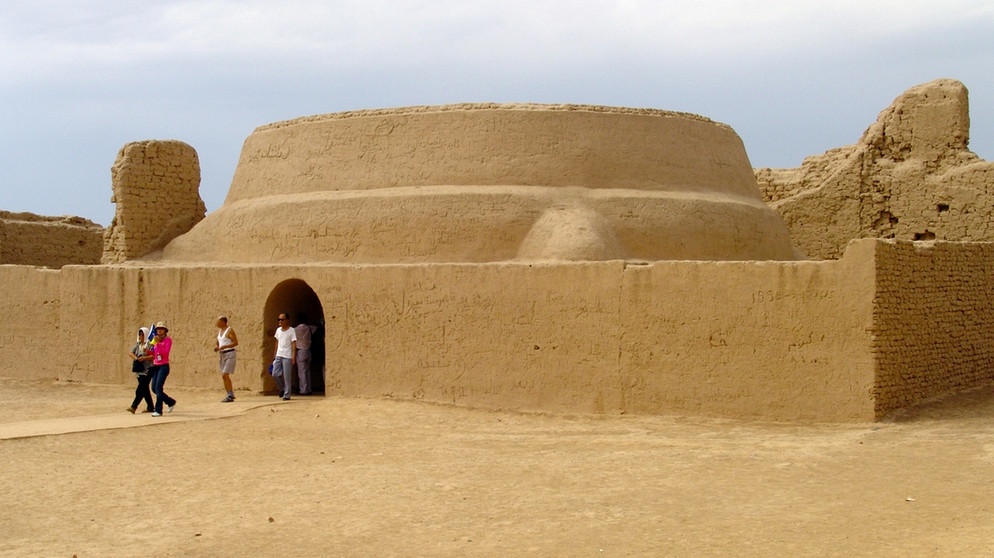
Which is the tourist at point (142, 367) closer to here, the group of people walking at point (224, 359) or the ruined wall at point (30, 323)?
the group of people walking at point (224, 359)

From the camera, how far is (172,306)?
40.6 ft

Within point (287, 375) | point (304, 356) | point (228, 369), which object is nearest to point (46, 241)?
point (304, 356)

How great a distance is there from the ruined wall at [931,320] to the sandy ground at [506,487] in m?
0.30

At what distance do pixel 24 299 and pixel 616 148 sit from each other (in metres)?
8.07

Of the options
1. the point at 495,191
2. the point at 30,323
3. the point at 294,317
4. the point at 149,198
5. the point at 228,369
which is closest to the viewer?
the point at 228,369

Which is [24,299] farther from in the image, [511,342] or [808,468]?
[808,468]

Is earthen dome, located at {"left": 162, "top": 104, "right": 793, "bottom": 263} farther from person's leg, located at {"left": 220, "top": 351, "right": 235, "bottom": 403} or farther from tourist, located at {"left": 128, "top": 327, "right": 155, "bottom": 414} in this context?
tourist, located at {"left": 128, "top": 327, "right": 155, "bottom": 414}

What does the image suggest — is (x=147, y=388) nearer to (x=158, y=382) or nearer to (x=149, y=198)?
(x=158, y=382)

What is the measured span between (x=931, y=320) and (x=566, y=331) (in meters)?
3.45

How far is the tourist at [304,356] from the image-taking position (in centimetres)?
1181

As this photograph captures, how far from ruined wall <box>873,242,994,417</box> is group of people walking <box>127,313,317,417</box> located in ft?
20.0

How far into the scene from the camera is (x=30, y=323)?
44.9 ft

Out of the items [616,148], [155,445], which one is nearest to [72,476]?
[155,445]

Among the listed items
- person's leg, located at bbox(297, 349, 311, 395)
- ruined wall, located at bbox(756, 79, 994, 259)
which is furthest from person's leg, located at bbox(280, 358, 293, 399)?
ruined wall, located at bbox(756, 79, 994, 259)
